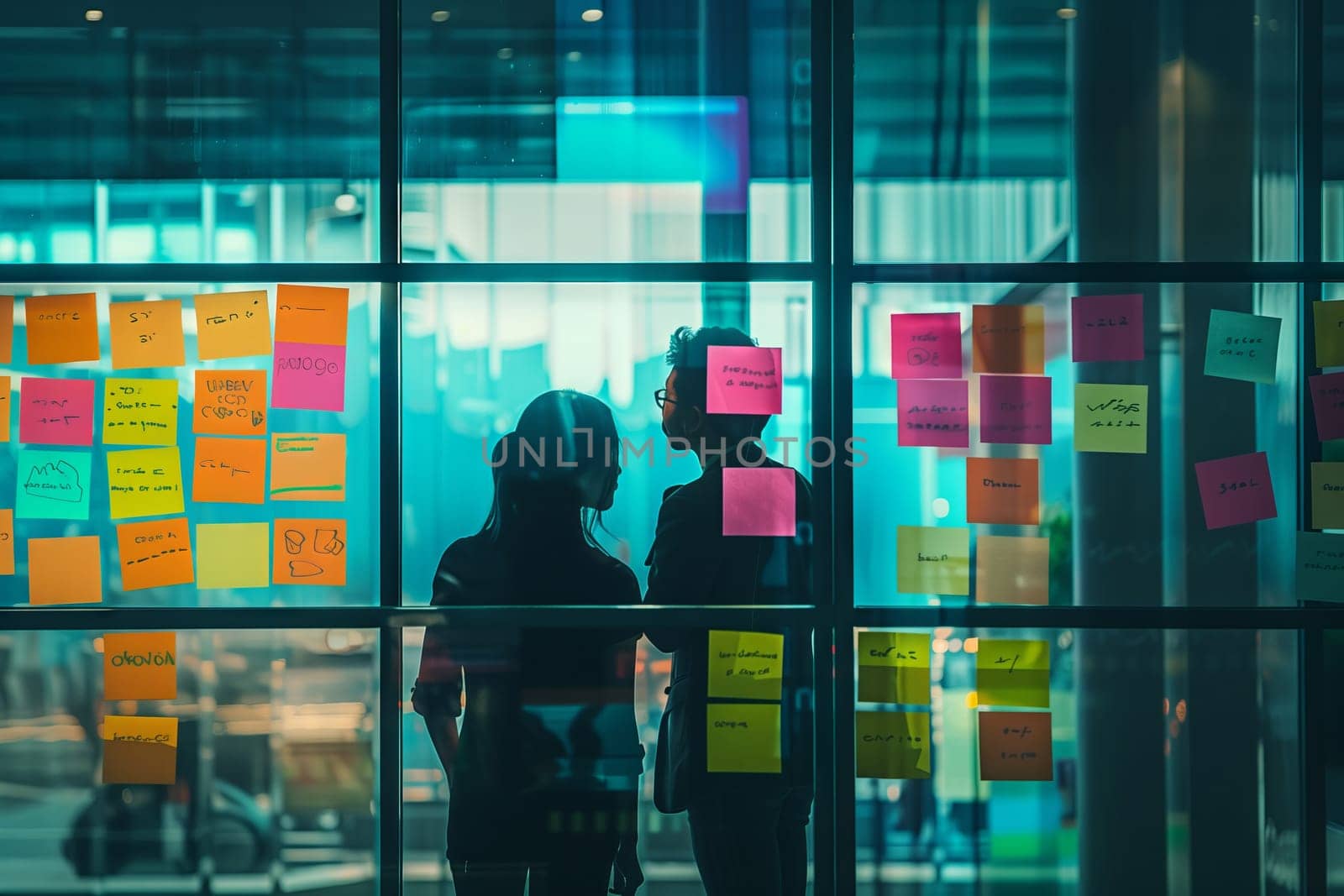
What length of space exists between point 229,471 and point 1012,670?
207 cm

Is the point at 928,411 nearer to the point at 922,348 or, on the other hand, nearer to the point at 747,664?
the point at 922,348

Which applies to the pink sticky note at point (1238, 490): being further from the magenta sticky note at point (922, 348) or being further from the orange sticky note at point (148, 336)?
the orange sticky note at point (148, 336)

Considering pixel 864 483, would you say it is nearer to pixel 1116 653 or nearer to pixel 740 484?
pixel 740 484

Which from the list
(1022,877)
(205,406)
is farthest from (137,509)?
(1022,877)

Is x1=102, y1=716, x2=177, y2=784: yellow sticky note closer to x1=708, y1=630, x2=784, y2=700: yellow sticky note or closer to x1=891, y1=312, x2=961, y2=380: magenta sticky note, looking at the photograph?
x1=708, y1=630, x2=784, y2=700: yellow sticky note

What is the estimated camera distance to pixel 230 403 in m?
2.14

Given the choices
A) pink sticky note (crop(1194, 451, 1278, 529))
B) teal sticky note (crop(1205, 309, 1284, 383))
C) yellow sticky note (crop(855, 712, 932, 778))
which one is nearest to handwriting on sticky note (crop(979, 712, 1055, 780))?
yellow sticky note (crop(855, 712, 932, 778))

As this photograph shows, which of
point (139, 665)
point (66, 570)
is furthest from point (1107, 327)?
point (66, 570)

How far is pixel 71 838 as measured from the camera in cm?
215

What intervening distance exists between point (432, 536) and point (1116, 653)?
1.80 metres

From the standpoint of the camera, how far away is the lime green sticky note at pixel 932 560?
215 centimetres

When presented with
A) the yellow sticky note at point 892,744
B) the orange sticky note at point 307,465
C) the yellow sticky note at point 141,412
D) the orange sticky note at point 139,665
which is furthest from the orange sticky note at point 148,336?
the yellow sticky note at point 892,744

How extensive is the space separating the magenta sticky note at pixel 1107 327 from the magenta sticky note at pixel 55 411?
2550mm

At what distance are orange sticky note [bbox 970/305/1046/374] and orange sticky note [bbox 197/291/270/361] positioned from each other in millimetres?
1814
